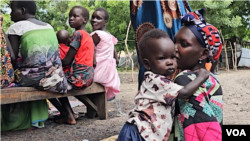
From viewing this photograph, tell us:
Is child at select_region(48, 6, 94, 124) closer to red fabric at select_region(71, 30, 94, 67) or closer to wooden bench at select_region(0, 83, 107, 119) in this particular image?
Result: red fabric at select_region(71, 30, 94, 67)

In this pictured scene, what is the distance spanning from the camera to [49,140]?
10.1ft

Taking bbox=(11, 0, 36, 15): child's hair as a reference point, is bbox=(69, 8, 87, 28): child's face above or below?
below

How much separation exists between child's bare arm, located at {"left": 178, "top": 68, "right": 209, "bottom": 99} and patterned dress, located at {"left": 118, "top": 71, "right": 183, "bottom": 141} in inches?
3.0

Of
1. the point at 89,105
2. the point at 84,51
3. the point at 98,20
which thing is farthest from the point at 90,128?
the point at 98,20

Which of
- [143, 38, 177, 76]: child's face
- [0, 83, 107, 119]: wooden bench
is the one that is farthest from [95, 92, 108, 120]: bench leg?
[143, 38, 177, 76]: child's face

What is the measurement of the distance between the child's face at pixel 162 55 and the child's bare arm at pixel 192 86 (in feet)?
0.60

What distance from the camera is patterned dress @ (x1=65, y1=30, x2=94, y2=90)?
3582 millimetres

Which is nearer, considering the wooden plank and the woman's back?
the wooden plank

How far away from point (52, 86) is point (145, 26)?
1.22 m

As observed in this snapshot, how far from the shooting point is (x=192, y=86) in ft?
5.71

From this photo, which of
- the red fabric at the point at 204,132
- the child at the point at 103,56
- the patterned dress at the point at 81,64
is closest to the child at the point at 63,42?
the patterned dress at the point at 81,64

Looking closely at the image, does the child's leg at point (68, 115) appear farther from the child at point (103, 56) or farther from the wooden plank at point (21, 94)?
the child at point (103, 56)

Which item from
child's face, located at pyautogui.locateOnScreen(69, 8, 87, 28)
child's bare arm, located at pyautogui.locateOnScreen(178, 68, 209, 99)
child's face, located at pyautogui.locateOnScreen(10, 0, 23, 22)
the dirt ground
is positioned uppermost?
child's face, located at pyautogui.locateOnScreen(10, 0, 23, 22)

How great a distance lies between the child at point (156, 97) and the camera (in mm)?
1818
